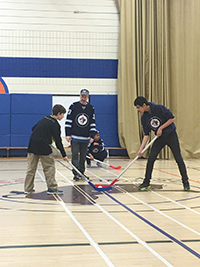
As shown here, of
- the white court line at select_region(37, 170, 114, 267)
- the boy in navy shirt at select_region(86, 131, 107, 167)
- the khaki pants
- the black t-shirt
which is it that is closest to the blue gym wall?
the boy in navy shirt at select_region(86, 131, 107, 167)

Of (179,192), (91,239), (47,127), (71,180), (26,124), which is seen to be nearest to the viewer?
(91,239)

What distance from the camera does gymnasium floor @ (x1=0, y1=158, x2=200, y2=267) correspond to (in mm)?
2434

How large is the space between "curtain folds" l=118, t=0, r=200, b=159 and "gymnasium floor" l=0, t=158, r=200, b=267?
5.53m

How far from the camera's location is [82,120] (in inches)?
240

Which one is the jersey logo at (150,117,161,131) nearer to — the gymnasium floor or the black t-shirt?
the gymnasium floor

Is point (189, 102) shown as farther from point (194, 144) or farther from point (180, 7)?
point (180, 7)

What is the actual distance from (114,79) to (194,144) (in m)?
3.11

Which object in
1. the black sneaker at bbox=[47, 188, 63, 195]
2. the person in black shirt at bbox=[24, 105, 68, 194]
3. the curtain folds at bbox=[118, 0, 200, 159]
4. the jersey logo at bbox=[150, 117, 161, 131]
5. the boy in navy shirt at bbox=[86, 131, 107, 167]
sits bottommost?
the black sneaker at bbox=[47, 188, 63, 195]

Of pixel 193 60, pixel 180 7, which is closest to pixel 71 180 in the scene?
pixel 193 60

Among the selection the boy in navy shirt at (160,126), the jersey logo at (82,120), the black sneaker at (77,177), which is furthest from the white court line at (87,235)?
the jersey logo at (82,120)

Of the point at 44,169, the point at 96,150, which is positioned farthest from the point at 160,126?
the point at 96,150

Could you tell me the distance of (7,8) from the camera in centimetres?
1104

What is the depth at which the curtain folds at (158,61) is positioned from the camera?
10.9 metres

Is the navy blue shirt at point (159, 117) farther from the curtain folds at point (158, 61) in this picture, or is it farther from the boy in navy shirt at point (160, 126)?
the curtain folds at point (158, 61)
